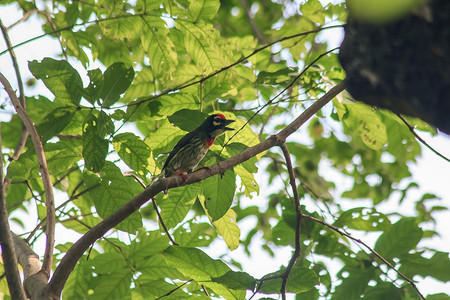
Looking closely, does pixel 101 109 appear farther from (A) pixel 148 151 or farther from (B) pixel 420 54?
(B) pixel 420 54

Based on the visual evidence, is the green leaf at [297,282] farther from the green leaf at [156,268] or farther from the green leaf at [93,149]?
the green leaf at [93,149]

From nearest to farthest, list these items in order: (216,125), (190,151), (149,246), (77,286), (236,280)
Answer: (236,280)
(149,246)
(77,286)
(216,125)
(190,151)

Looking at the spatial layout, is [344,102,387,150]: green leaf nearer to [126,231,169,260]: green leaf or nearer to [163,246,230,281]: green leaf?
[126,231,169,260]: green leaf

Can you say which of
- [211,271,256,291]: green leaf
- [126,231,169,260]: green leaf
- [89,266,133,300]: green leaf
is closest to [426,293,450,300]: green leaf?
[211,271,256,291]: green leaf

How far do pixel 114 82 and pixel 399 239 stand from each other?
8.56 feet

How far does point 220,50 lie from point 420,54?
9.38ft

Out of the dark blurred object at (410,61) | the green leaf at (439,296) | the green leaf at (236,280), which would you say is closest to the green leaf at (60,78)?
the green leaf at (236,280)

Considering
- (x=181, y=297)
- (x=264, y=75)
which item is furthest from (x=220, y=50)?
(x=181, y=297)

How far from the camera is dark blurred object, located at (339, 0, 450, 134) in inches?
62.4

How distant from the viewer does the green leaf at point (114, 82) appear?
349cm

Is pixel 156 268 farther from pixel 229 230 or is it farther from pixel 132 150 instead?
pixel 132 150

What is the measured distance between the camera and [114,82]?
138 inches

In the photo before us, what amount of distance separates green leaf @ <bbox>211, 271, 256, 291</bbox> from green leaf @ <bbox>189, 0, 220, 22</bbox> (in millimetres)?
2248

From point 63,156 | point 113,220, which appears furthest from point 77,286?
point 113,220
